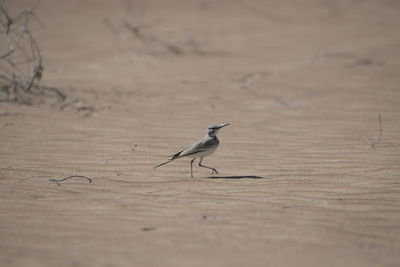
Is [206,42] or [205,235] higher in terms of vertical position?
[206,42]

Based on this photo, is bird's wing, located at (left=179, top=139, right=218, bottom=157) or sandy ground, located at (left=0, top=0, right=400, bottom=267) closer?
sandy ground, located at (left=0, top=0, right=400, bottom=267)

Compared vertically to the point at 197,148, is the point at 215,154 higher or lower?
lower

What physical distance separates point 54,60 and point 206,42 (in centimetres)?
464

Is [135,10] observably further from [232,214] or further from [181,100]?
[232,214]

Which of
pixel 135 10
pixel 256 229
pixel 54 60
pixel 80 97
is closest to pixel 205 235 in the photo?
pixel 256 229

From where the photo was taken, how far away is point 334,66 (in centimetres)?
1241

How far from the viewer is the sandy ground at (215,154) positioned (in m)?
4.55

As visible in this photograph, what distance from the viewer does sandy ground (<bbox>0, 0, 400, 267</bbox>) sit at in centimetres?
455

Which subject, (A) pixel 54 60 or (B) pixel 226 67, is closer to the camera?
(B) pixel 226 67

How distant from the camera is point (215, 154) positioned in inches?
307

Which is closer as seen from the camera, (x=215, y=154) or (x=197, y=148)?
(x=197, y=148)

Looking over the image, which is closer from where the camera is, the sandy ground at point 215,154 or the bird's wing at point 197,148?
the sandy ground at point 215,154

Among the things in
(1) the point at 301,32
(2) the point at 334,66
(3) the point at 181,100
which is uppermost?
(1) the point at 301,32

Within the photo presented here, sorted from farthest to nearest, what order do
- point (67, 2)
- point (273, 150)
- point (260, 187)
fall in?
point (67, 2)
point (273, 150)
point (260, 187)
